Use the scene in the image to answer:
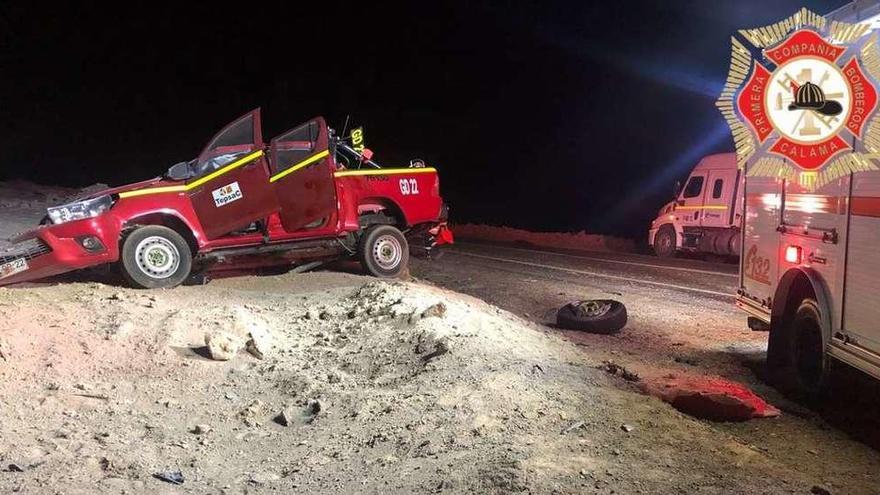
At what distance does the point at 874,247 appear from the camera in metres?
5.36

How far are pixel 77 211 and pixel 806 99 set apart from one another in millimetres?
7537

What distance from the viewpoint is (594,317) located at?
31.1 feet

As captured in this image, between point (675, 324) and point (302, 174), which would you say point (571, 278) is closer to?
point (675, 324)

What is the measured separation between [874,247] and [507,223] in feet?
Answer: 100

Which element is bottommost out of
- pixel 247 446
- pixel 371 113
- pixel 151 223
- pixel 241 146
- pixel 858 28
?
pixel 247 446

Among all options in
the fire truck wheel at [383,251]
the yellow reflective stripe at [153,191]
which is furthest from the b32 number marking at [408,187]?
the yellow reflective stripe at [153,191]

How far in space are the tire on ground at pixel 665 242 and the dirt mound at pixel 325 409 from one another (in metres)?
12.9

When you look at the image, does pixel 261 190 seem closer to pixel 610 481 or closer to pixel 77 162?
pixel 610 481

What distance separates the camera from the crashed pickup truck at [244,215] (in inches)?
320

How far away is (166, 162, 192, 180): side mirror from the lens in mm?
8781

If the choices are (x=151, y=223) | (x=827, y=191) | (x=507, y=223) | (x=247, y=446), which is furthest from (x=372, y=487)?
(x=507, y=223)

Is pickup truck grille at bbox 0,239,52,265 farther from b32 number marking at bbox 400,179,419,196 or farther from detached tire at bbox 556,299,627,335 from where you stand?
detached tire at bbox 556,299,627,335

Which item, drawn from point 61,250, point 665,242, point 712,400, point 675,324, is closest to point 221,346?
point 61,250

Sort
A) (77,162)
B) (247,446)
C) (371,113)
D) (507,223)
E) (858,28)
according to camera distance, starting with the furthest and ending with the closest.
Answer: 1. (371,113)
2. (77,162)
3. (507,223)
4. (858,28)
5. (247,446)
